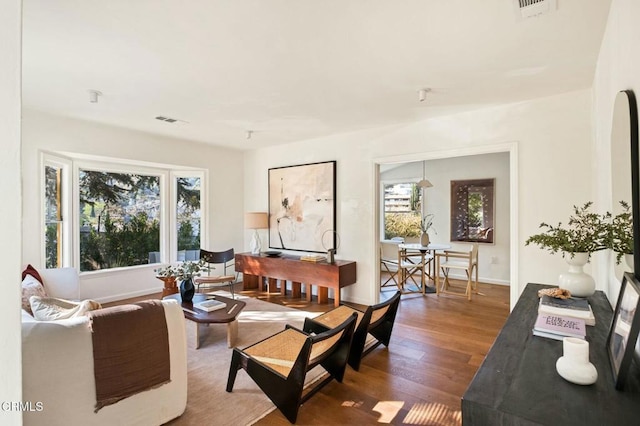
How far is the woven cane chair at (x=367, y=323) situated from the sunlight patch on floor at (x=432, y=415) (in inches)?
25.0

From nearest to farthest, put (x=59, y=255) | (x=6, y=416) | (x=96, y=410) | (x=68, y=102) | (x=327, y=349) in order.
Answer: (x=6, y=416) → (x=96, y=410) → (x=327, y=349) → (x=68, y=102) → (x=59, y=255)

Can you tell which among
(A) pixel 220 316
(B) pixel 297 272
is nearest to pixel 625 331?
(A) pixel 220 316

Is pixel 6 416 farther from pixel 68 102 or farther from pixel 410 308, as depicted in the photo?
pixel 410 308

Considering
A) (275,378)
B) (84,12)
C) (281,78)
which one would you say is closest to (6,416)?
(275,378)

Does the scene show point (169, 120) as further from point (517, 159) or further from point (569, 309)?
point (569, 309)

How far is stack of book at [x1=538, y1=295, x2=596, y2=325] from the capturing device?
1465 mm

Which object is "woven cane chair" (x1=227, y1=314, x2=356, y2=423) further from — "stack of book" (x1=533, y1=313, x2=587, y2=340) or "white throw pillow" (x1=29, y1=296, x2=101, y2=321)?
"stack of book" (x1=533, y1=313, x2=587, y2=340)

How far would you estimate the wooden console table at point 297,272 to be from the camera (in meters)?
4.46

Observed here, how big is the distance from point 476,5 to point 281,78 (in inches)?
61.4

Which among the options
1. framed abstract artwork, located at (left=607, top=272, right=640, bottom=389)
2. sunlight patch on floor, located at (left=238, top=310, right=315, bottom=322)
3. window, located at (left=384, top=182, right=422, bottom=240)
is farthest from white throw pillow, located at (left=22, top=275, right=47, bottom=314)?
window, located at (left=384, top=182, right=422, bottom=240)

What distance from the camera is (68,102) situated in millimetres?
3422

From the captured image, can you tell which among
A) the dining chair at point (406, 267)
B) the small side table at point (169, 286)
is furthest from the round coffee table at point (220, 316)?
the dining chair at point (406, 267)

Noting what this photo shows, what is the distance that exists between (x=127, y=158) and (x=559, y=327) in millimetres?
5091

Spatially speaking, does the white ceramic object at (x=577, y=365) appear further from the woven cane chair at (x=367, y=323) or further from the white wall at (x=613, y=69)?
the woven cane chair at (x=367, y=323)
